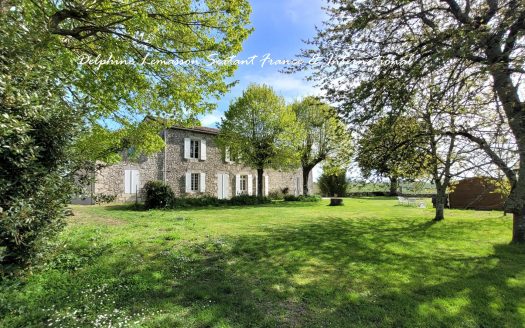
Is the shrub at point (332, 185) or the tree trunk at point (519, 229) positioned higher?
the shrub at point (332, 185)

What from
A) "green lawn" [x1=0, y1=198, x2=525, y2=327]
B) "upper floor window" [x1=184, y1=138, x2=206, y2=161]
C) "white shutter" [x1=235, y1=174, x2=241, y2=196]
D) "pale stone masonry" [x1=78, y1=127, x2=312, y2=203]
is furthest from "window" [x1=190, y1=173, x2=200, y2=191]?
"green lawn" [x1=0, y1=198, x2=525, y2=327]

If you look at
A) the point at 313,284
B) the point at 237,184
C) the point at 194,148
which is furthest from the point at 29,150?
the point at 237,184

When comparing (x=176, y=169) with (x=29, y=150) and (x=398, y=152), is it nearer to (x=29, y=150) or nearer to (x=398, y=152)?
(x=398, y=152)

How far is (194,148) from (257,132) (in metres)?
4.89

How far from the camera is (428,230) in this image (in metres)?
9.34

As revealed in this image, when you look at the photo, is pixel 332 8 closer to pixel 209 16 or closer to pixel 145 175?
pixel 209 16

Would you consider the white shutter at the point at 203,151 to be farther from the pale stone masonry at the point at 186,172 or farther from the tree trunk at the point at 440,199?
the tree trunk at the point at 440,199

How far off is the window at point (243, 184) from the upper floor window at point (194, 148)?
451 cm

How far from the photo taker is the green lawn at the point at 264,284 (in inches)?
134

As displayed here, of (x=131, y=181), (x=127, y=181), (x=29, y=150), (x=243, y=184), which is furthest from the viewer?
(x=243, y=184)

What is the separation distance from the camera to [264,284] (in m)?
4.41

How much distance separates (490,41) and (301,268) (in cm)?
486

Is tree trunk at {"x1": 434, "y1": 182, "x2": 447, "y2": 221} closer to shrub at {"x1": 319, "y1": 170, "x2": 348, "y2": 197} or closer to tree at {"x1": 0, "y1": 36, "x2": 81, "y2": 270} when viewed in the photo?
tree at {"x1": 0, "y1": 36, "x2": 81, "y2": 270}

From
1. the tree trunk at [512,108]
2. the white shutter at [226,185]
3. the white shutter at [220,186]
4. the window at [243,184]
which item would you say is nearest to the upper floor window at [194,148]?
the white shutter at [220,186]
